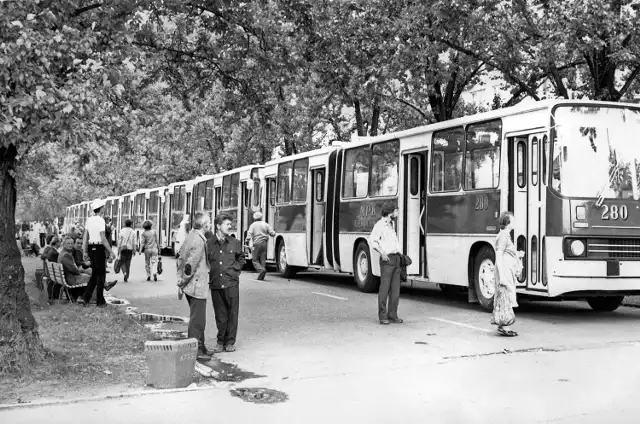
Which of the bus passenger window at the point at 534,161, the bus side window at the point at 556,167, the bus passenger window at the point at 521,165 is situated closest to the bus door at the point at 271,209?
the bus passenger window at the point at 521,165

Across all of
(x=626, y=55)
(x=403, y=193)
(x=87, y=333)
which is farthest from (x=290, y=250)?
(x=87, y=333)

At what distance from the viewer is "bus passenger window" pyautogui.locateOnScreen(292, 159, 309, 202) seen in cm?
2327

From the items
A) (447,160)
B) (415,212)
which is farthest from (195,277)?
(415,212)

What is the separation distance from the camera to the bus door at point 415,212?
17.2 m

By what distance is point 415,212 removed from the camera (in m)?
17.5

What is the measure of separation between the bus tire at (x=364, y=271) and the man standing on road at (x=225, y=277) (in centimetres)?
836

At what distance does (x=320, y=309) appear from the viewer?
615 inches

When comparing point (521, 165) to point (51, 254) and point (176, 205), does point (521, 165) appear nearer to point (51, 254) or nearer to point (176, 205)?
point (51, 254)

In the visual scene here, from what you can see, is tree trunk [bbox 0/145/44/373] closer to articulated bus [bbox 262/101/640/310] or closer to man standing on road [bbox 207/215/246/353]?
man standing on road [bbox 207/215/246/353]

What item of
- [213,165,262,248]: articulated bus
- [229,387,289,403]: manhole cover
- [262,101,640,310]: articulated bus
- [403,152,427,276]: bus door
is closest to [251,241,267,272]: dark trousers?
[213,165,262,248]: articulated bus

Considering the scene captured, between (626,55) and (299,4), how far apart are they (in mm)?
7883

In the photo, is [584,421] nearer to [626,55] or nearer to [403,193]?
[403,193]

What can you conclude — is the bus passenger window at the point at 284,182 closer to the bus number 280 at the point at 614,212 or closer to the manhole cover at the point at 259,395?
the bus number 280 at the point at 614,212

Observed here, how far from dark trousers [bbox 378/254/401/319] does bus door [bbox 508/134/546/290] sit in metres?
2.05
